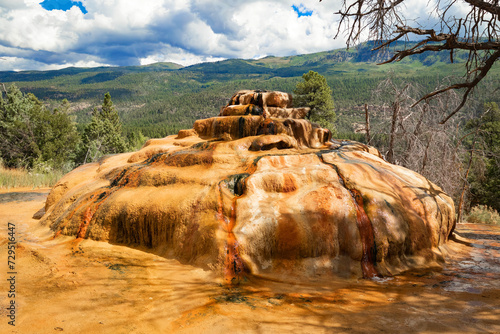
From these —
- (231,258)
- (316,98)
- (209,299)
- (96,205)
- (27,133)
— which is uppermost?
(316,98)

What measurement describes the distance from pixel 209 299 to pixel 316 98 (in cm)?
2387

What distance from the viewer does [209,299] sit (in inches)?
136

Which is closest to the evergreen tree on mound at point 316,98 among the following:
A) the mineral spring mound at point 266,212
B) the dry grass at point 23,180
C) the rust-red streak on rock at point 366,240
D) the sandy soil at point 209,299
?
the dry grass at point 23,180

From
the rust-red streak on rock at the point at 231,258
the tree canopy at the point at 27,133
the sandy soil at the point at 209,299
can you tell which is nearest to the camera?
the sandy soil at the point at 209,299

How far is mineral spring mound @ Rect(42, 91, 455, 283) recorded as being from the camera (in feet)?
14.7

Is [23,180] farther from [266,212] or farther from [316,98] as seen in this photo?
[316,98]

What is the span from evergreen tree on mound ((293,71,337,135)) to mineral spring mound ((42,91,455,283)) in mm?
19557

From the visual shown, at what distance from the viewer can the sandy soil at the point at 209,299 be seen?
2.82 meters

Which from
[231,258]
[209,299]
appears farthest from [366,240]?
[209,299]

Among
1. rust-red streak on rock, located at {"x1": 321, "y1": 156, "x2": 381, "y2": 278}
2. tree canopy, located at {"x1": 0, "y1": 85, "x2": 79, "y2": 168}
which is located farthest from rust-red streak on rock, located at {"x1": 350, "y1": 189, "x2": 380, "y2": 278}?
tree canopy, located at {"x1": 0, "y1": 85, "x2": 79, "y2": 168}

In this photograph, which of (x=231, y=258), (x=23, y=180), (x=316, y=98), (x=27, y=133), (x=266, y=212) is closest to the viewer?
(x=231, y=258)

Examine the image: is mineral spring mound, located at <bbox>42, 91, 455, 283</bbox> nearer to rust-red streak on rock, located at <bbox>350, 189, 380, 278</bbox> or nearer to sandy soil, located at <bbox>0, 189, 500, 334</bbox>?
rust-red streak on rock, located at <bbox>350, 189, 380, 278</bbox>

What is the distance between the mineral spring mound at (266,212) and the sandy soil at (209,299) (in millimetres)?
294

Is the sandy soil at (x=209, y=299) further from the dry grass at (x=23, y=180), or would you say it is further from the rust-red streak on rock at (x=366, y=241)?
the dry grass at (x=23, y=180)
